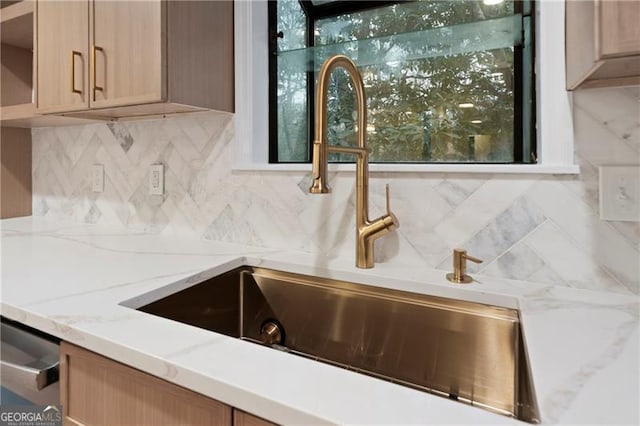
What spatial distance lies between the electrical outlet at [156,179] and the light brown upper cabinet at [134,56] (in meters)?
0.20

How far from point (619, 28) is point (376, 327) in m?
0.72

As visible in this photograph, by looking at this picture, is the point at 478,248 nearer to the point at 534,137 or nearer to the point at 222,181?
the point at 534,137

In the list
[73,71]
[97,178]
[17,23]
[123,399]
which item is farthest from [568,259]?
[17,23]

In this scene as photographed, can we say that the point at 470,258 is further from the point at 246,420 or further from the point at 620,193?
the point at 246,420

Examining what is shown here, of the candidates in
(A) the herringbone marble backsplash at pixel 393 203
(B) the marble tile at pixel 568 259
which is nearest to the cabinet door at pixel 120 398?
(A) the herringbone marble backsplash at pixel 393 203

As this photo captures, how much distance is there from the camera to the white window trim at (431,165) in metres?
0.88

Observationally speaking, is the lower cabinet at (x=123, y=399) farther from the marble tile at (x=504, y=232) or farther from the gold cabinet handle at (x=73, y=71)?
the gold cabinet handle at (x=73, y=71)

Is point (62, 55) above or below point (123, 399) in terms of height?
above

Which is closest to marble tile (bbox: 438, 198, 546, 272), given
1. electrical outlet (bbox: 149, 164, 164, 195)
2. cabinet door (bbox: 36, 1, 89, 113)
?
electrical outlet (bbox: 149, 164, 164, 195)

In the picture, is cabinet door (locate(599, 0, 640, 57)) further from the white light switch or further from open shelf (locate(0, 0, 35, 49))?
open shelf (locate(0, 0, 35, 49))

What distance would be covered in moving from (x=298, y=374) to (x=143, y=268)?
668 millimetres

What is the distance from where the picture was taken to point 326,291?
3.26ft

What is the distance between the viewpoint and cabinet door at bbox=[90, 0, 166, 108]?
1.08 metres

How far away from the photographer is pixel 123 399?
23.7 inches
